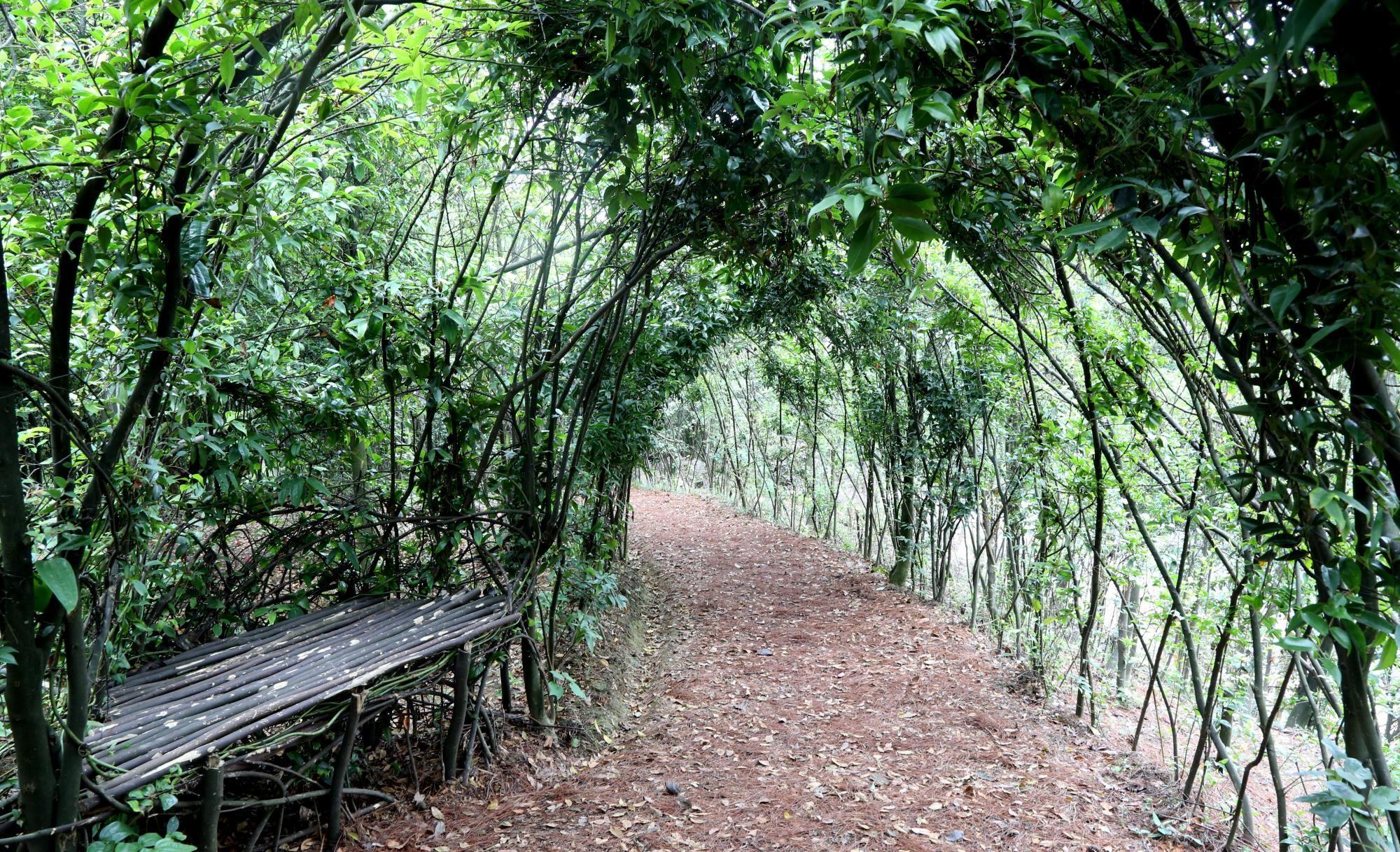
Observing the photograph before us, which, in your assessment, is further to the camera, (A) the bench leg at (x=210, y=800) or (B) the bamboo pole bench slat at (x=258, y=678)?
(A) the bench leg at (x=210, y=800)

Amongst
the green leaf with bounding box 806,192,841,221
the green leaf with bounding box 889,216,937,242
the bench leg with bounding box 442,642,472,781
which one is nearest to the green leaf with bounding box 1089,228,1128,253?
the green leaf with bounding box 889,216,937,242

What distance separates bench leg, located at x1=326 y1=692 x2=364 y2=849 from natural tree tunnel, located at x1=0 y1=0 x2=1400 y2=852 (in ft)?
0.09

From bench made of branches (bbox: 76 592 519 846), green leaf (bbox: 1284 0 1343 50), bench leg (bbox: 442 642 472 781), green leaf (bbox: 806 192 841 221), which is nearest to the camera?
green leaf (bbox: 1284 0 1343 50)

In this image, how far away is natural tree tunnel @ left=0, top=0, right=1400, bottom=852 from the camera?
120 centimetres

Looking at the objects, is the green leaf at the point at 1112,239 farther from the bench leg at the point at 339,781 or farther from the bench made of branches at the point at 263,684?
the bench leg at the point at 339,781

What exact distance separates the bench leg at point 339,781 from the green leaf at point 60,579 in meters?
1.25

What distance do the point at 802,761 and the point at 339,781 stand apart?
8.10 ft

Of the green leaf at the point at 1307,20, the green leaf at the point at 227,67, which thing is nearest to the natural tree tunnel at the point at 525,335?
Answer: the green leaf at the point at 1307,20

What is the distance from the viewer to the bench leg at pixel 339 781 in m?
2.59

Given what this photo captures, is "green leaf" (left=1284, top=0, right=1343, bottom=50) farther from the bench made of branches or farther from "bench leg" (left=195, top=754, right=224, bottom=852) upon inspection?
"bench leg" (left=195, top=754, right=224, bottom=852)

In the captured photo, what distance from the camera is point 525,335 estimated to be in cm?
336

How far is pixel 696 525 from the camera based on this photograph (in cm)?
1251

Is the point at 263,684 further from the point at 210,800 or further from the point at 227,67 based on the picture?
the point at 227,67

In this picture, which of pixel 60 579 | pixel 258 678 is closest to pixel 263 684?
pixel 258 678
